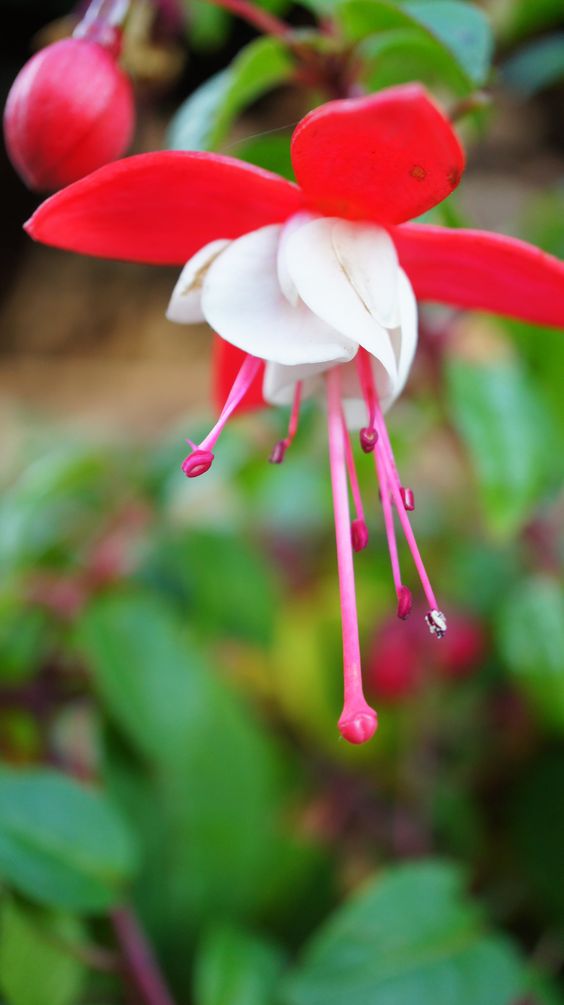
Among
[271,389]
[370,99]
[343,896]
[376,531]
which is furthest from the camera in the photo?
[376,531]

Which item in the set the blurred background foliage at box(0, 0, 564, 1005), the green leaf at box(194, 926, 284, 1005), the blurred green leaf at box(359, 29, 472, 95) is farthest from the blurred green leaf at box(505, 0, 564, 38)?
the green leaf at box(194, 926, 284, 1005)

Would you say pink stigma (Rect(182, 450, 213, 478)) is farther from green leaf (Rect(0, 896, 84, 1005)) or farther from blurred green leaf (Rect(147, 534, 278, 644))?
blurred green leaf (Rect(147, 534, 278, 644))

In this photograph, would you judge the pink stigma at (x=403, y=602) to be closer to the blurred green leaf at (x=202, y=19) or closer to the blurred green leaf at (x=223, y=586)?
the blurred green leaf at (x=223, y=586)

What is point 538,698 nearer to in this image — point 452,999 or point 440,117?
point 452,999

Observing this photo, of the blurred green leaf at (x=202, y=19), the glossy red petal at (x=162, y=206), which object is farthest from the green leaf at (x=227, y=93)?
the blurred green leaf at (x=202, y=19)

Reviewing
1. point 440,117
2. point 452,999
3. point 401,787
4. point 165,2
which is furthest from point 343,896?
point 165,2

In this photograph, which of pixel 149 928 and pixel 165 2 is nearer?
pixel 149 928
